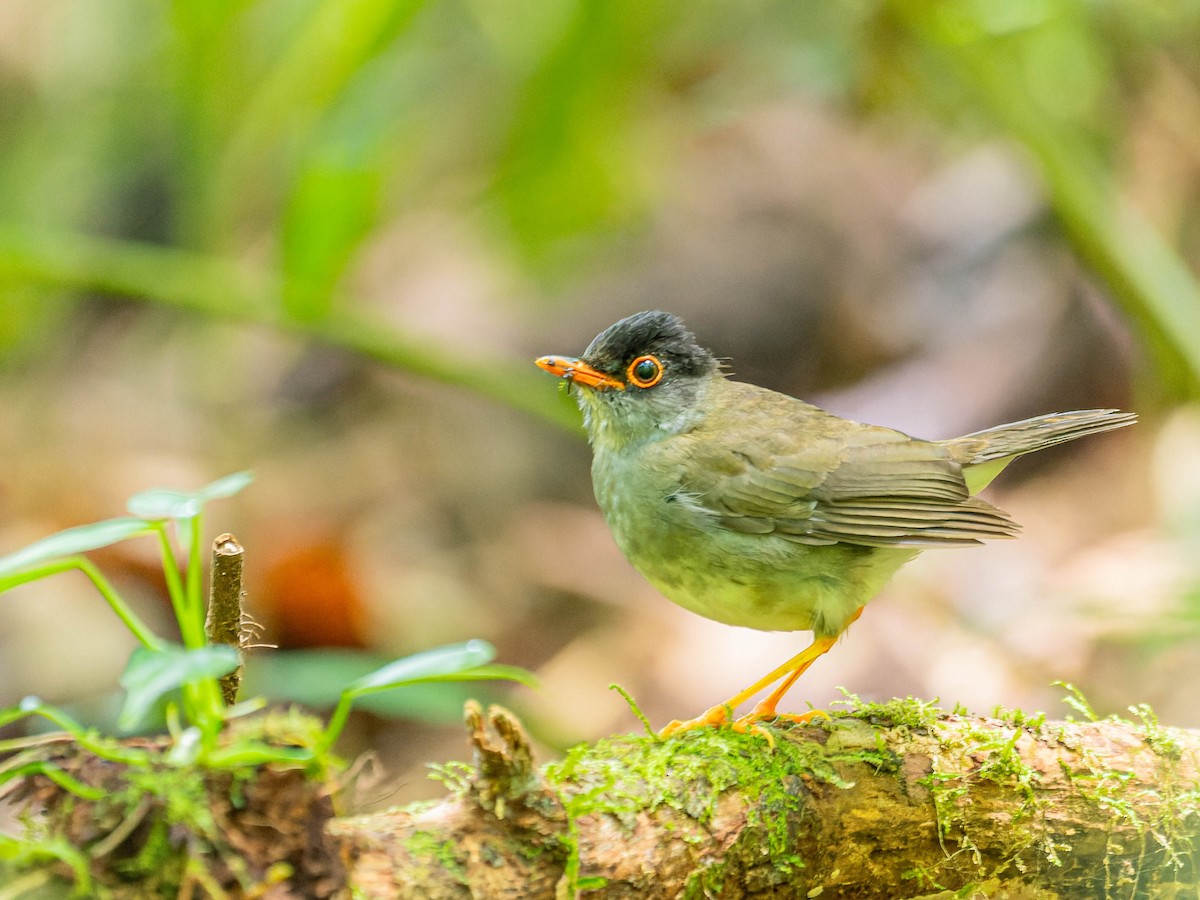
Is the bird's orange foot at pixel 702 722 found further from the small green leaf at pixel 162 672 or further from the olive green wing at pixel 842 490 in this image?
the small green leaf at pixel 162 672

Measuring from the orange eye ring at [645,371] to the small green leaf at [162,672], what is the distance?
2.37 m

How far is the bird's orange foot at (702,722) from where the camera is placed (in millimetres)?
2963

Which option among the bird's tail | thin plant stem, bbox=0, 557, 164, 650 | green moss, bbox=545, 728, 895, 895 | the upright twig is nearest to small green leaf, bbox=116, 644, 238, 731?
thin plant stem, bbox=0, 557, 164, 650

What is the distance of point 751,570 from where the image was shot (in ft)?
11.3

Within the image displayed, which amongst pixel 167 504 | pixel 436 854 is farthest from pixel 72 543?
pixel 436 854

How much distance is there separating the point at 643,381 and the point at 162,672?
8.12ft

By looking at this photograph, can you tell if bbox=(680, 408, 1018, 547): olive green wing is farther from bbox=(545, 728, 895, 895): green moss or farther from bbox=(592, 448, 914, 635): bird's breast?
bbox=(545, 728, 895, 895): green moss

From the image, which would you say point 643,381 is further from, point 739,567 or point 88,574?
point 88,574

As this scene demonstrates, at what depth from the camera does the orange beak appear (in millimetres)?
3861

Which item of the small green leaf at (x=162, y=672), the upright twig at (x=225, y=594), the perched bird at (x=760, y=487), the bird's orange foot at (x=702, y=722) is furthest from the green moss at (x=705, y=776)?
the small green leaf at (x=162, y=672)

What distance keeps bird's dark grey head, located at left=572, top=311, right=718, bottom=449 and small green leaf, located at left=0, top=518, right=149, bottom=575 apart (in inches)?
87.1

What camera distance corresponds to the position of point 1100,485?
7.51 metres

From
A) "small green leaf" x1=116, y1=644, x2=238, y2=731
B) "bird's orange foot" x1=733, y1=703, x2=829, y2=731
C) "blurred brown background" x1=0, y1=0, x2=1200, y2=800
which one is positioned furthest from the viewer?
"blurred brown background" x1=0, y1=0, x2=1200, y2=800

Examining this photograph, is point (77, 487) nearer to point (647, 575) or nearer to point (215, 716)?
point (647, 575)
